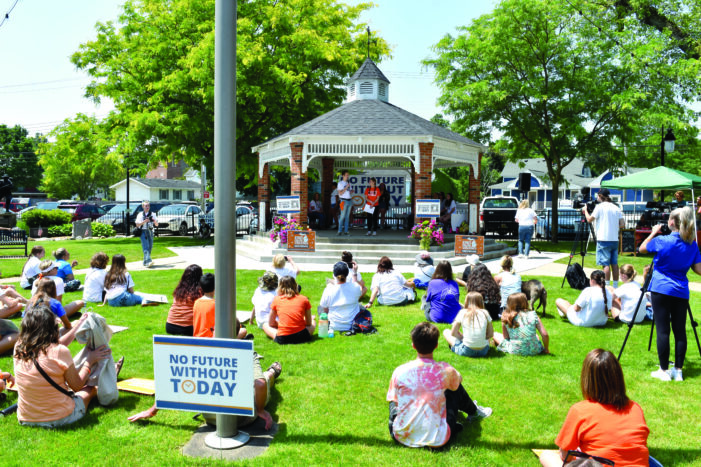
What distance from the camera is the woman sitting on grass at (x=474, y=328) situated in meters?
6.77

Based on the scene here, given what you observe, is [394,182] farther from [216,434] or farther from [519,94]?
[216,434]

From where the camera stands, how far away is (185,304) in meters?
7.29

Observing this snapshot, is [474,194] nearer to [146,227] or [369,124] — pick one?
[369,124]

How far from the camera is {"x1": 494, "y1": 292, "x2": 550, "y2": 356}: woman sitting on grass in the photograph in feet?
23.0

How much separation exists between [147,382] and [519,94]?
67.1 ft

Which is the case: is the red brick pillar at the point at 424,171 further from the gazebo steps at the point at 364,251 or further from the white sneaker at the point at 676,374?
the white sneaker at the point at 676,374

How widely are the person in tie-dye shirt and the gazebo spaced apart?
12.6 meters

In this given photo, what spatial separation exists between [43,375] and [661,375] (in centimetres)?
632

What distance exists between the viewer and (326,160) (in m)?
23.2

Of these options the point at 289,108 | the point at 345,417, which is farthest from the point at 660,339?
the point at 289,108

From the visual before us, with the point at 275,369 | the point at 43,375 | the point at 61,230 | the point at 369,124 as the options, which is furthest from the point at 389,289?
the point at 61,230

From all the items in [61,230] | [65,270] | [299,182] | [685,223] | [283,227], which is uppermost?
[299,182]

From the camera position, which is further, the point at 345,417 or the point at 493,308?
the point at 493,308

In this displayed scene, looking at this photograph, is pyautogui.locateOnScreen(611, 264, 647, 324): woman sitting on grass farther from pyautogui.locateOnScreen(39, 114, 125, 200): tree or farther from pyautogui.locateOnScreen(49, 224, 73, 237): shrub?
pyautogui.locateOnScreen(49, 224, 73, 237): shrub
